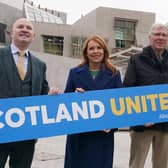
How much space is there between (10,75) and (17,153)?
74 cm

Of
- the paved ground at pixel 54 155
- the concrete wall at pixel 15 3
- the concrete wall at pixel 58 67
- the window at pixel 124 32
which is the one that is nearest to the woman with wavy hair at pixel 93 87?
the paved ground at pixel 54 155

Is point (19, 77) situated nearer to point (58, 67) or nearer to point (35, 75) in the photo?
point (35, 75)

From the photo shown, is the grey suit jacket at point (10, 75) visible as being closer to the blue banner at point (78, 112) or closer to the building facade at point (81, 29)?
the blue banner at point (78, 112)

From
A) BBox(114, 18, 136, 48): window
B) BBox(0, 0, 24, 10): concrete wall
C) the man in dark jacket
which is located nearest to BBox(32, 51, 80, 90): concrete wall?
BBox(114, 18, 136, 48): window

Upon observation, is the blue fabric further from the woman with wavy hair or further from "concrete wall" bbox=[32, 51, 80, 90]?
"concrete wall" bbox=[32, 51, 80, 90]

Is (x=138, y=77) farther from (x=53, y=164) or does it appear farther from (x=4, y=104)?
(x=53, y=164)

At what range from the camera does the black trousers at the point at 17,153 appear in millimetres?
3730

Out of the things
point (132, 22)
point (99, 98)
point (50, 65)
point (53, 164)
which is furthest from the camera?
point (132, 22)

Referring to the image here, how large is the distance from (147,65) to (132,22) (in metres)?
44.2

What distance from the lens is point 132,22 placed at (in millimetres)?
47531

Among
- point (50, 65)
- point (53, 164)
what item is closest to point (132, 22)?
point (50, 65)

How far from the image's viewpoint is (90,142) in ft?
12.8

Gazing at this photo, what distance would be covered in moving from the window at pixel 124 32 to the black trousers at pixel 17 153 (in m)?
41.9

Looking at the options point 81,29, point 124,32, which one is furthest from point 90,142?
point 124,32
